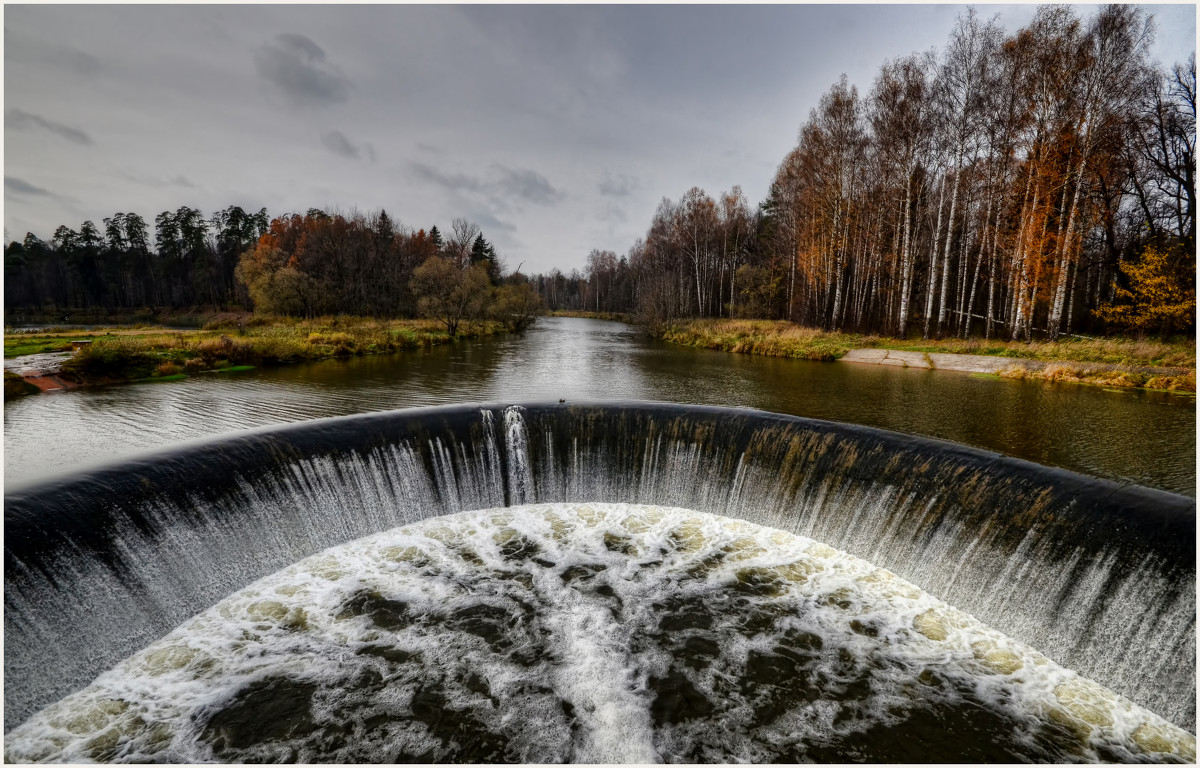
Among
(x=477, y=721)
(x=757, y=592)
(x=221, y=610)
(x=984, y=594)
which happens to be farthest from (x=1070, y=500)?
(x=221, y=610)

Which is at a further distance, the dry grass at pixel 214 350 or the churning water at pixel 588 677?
the dry grass at pixel 214 350

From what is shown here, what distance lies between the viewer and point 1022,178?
60.7ft

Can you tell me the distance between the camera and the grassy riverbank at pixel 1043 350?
12.8 metres

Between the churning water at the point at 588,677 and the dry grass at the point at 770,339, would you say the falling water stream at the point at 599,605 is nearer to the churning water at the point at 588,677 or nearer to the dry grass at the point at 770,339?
the churning water at the point at 588,677

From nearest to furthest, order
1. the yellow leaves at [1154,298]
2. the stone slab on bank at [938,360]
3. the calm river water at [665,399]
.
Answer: the calm river water at [665,399]
the stone slab on bank at [938,360]
the yellow leaves at [1154,298]

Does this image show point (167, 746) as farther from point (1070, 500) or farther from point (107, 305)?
point (107, 305)

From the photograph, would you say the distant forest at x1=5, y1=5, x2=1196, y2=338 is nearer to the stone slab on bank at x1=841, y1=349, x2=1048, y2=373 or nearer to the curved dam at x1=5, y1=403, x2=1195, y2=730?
the stone slab on bank at x1=841, y1=349, x2=1048, y2=373

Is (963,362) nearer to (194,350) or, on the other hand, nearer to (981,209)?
(981,209)

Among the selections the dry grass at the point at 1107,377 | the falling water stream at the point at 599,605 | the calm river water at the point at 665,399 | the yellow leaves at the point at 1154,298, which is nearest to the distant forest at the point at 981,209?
the yellow leaves at the point at 1154,298

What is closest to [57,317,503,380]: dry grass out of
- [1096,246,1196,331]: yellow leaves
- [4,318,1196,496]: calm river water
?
[4,318,1196,496]: calm river water

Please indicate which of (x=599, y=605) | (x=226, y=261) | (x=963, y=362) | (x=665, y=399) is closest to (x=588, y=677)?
(x=599, y=605)

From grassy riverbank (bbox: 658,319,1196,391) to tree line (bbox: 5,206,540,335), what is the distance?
1953cm

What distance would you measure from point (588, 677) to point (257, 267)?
54.8 meters

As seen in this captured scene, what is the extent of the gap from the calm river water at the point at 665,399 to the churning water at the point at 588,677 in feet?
9.53
